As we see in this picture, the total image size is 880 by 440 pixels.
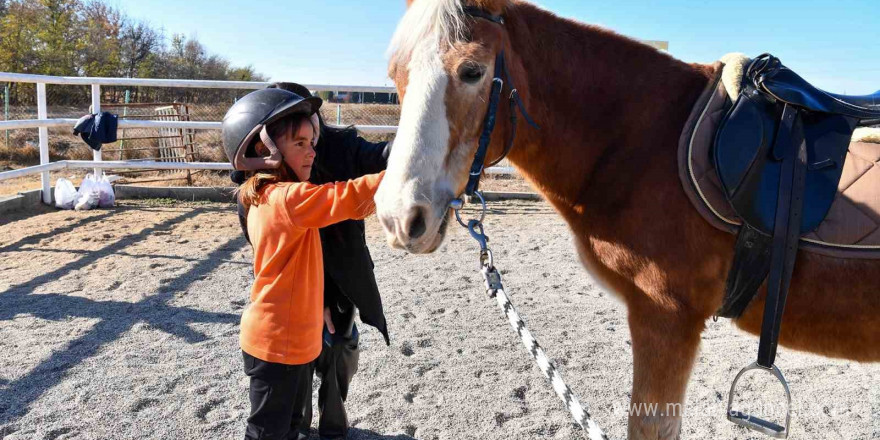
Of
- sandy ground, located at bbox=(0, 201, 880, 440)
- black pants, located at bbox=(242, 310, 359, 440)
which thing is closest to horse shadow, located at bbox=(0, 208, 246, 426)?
sandy ground, located at bbox=(0, 201, 880, 440)

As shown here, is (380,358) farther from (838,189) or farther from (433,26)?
(838,189)

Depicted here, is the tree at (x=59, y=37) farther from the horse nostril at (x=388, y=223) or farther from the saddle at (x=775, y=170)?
the saddle at (x=775, y=170)

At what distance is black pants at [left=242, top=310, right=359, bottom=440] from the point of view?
200cm

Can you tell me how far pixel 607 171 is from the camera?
1818mm

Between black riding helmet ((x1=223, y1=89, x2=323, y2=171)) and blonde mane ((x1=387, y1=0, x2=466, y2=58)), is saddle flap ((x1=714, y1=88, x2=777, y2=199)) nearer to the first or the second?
blonde mane ((x1=387, y1=0, x2=466, y2=58))

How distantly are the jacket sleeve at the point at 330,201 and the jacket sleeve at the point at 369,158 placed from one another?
61 centimetres

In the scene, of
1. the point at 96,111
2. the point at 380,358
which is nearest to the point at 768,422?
the point at 380,358

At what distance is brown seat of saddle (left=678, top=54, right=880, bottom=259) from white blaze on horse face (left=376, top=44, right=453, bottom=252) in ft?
2.56

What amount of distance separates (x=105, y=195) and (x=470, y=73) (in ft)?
25.3

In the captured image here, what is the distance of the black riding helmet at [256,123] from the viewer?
1930 millimetres

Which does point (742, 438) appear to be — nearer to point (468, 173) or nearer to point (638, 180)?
point (638, 180)

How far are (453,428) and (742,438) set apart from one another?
1.47 m

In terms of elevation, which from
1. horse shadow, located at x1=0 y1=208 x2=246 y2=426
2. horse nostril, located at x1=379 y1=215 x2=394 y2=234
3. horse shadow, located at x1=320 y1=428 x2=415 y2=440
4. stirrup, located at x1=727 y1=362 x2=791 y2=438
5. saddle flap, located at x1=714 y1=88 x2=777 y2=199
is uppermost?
saddle flap, located at x1=714 y1=88 x2=777 y2=199

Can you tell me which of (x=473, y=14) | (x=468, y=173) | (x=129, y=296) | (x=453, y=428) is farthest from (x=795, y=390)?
(x=129, y=296)
